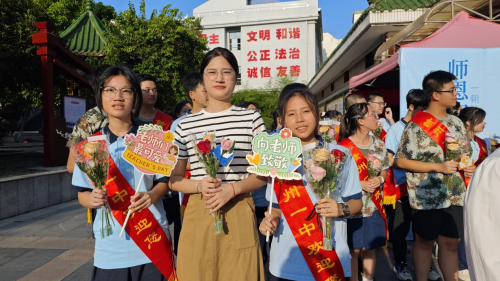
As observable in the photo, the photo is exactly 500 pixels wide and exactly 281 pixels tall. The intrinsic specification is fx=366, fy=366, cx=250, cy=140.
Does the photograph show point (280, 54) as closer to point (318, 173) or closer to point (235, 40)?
point (235, 40)

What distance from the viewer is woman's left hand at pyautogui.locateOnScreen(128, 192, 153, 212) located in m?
1.98

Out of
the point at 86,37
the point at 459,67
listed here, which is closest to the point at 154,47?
the point at 86,37

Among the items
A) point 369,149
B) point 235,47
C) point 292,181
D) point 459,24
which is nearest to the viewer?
point 292,181

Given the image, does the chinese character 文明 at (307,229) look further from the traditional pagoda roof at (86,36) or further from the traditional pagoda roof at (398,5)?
the traditional pagoda roof at (86,36)

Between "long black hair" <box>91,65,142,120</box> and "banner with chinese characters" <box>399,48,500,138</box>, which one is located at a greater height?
"banner with chinese characters" <box>399,48,500,138</box>

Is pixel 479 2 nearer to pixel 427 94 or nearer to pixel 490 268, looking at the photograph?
pixel 427 94

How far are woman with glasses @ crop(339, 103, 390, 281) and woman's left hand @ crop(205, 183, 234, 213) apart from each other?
157cm

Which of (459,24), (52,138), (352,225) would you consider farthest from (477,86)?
(52,138)

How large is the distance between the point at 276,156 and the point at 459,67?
4.00 m

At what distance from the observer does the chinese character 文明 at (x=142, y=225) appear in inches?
82.8

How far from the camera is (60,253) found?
175 inches

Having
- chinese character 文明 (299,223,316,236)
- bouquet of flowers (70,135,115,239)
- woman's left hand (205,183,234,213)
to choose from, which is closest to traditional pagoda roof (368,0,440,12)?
chinese character 文明 (299,223,316,236)

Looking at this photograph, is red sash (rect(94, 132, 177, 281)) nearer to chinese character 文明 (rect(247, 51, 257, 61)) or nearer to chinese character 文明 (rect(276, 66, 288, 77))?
chinese character 文明 (rect(276, 66, 288, 77))

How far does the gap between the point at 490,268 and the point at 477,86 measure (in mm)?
4505
